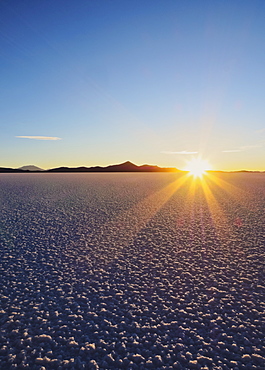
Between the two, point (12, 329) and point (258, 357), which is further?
point (12, 329)

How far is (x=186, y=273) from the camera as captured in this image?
4.75 meters

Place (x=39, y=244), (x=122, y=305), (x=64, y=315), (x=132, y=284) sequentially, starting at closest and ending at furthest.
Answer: (x=64, y=315)
(x=122, y=305)
(x=132, y=284)
(x=39, y=244)

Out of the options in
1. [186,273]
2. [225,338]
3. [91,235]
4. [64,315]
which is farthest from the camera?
[91,235]

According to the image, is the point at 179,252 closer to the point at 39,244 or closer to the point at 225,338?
the point at 225,338

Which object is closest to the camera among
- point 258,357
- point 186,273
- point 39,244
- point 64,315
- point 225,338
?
point 258,357

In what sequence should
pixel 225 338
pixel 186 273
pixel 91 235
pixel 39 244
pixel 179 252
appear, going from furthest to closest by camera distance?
pixel 91 235 < pixel 39 244 < pixel 179 252 < pixel 186 273 < pixel 225 338

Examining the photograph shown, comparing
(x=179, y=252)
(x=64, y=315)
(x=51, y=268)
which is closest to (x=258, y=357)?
(x=64, y=315)

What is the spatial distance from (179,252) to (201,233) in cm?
206

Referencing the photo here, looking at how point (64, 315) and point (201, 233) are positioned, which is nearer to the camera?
point (64, 315)

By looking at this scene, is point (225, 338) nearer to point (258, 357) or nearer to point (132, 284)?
point (258, 357)

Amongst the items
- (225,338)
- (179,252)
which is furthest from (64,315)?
(179,252)

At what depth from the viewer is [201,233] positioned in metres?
7.72

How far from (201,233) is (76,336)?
543 cm

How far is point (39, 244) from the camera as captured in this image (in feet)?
21.3
